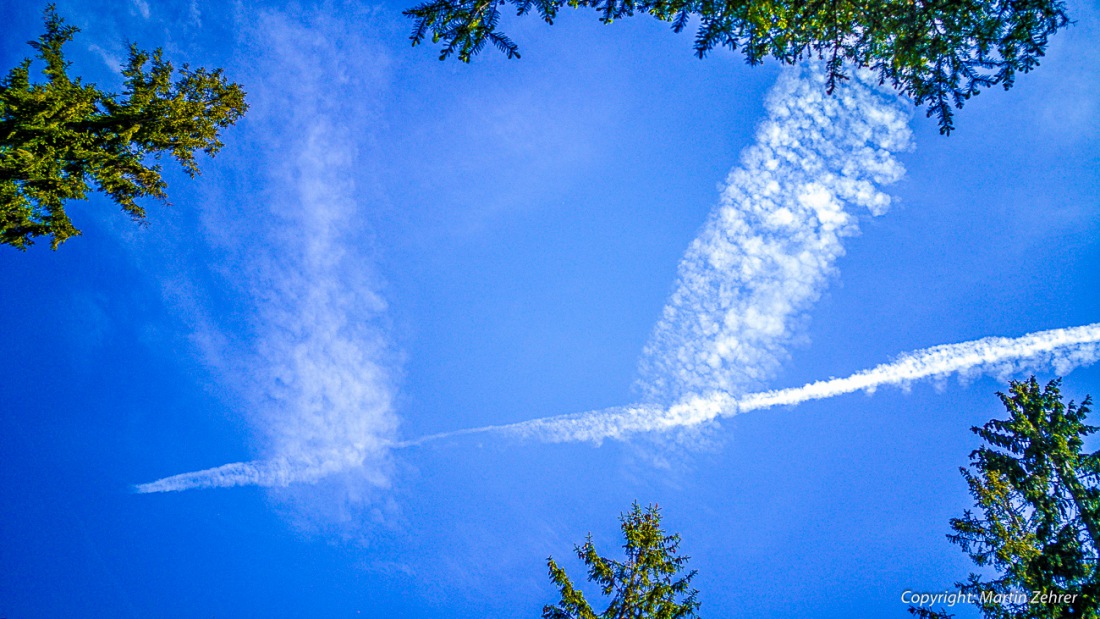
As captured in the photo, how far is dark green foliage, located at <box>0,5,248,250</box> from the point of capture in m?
8.50

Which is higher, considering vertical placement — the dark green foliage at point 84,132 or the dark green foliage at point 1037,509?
the dark green foliage at point 84,132

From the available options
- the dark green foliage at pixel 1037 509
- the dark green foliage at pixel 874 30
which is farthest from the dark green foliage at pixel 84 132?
the dark green foliage at pixel 1037 509

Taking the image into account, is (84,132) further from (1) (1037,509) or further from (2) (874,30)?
(1) (1037,509)

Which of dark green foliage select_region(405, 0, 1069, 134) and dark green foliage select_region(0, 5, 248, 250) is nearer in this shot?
dark green foliage select_region(405, 0, 1069, 134)

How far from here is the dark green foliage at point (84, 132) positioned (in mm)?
8500

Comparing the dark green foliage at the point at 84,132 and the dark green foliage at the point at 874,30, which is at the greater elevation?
the dark green foliage at the point at 84,132

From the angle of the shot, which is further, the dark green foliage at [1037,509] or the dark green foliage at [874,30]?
the dark green foliage at [1037,509]

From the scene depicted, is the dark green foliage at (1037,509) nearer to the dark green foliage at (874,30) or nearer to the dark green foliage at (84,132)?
the dark green foliage at (874,30)

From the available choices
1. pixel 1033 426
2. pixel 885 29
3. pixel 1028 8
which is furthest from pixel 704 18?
pixel 1033 426

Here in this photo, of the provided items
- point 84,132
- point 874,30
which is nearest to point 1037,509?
Result: point 874,30

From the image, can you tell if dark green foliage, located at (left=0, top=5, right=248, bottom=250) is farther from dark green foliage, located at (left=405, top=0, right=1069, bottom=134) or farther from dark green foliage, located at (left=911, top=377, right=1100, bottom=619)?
dark green foliage, located at (left=911, top=377, right=1100, bottom=619)

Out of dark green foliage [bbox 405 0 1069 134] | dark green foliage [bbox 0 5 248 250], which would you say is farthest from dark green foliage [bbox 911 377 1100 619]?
dark green foliage [bbox 0 5 248 250]

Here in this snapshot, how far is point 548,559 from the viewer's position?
11.0 m

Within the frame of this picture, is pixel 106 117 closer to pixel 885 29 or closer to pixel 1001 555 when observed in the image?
pixel 885 29
